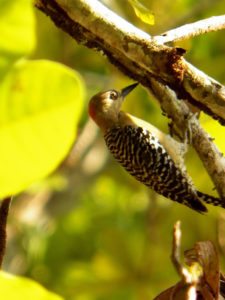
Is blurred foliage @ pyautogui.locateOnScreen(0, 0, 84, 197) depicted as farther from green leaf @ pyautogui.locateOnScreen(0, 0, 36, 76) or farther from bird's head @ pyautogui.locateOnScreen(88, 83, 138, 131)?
bird's head @ pyautogui.locateOnScreen(88, 83, 138, 131)

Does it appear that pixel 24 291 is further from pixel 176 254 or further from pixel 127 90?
pixel 127 90

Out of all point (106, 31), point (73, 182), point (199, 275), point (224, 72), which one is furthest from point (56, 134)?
point (73, 182)

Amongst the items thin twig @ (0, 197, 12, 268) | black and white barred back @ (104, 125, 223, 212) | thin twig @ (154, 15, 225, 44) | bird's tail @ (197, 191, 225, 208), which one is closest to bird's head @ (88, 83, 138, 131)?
black and white barred back @ (104, 125, 223, 212)

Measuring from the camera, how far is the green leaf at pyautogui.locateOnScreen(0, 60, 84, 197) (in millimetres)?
1212

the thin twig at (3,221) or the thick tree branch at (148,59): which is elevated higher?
the thick tree branch at (148,59)

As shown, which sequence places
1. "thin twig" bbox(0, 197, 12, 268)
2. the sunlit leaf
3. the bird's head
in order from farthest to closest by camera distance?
1. the bird's head
2. the sunlit leaf
3. "thin twig" bbox(0, 197, 12, 268)

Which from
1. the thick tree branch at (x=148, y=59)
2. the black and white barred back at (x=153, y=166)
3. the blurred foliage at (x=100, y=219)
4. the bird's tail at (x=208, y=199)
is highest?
the thick tree branch at (x=148, y=59)

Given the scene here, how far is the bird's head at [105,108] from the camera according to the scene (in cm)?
488

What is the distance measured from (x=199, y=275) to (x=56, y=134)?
84cm

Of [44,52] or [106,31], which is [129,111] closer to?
[44,52]

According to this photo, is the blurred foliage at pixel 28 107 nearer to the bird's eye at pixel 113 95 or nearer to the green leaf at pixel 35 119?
the green leaf at pixel 35 119

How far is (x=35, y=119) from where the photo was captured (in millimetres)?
1250

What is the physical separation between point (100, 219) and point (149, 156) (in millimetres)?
2219

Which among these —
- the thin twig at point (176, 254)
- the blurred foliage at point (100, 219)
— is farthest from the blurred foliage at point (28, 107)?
the blurred foliage at point (100, 219)
